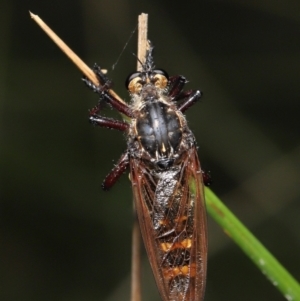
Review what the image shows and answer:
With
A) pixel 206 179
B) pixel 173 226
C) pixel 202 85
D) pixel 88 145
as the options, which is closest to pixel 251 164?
pixel 202 85

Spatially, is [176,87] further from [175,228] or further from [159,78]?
[175,228]

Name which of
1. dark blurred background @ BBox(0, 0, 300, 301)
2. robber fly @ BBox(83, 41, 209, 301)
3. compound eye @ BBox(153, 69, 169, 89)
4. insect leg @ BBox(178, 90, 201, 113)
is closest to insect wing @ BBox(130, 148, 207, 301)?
robber fly @ BBox(83, 41, 209, 301)

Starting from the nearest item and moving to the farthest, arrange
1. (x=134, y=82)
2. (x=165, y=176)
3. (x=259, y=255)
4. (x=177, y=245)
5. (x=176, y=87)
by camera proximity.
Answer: (x=259, y=255) → (x=177, y=245) → (x=165, y=176) → (x=134, y=82) → (x=176, y=87)

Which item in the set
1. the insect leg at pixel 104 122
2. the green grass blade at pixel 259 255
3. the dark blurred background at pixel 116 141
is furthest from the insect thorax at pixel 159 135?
the dark blurred background at pixel 116 141

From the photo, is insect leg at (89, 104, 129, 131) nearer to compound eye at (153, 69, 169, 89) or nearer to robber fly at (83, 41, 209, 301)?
robber fly at (83, 41, 209, 301)

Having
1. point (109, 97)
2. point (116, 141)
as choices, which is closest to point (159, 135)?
point (109, 97)

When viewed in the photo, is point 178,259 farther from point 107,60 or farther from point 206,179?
point 107,60
